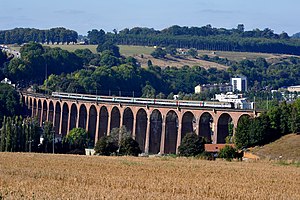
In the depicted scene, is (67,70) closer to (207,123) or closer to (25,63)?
(25,63)

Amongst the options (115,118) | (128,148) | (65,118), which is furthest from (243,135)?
(65,118)

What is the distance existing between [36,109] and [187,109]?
36.2m

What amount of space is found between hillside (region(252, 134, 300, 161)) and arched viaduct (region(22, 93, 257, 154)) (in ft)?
29.5

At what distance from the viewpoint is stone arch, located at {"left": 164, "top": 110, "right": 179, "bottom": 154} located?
8569 centimetres

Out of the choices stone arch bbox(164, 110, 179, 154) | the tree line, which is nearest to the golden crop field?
the tree line

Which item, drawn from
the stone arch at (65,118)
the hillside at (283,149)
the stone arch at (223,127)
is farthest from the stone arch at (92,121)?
the hillside at (283,149)

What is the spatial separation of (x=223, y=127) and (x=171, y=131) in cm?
723

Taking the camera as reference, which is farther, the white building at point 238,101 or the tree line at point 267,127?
the white building at point 238,101

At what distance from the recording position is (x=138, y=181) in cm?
3362

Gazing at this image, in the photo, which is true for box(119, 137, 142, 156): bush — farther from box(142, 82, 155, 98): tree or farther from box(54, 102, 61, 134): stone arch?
box(142, 82, 155, 98): tree

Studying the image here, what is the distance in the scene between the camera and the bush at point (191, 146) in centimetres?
6481

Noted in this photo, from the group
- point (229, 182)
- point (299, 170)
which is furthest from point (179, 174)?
point (299, 170)

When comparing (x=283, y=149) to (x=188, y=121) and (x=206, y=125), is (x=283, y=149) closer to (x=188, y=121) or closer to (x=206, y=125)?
(x=206, y=125)

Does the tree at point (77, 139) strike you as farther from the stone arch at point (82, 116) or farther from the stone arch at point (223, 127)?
the stone arch at point (223, 127)
